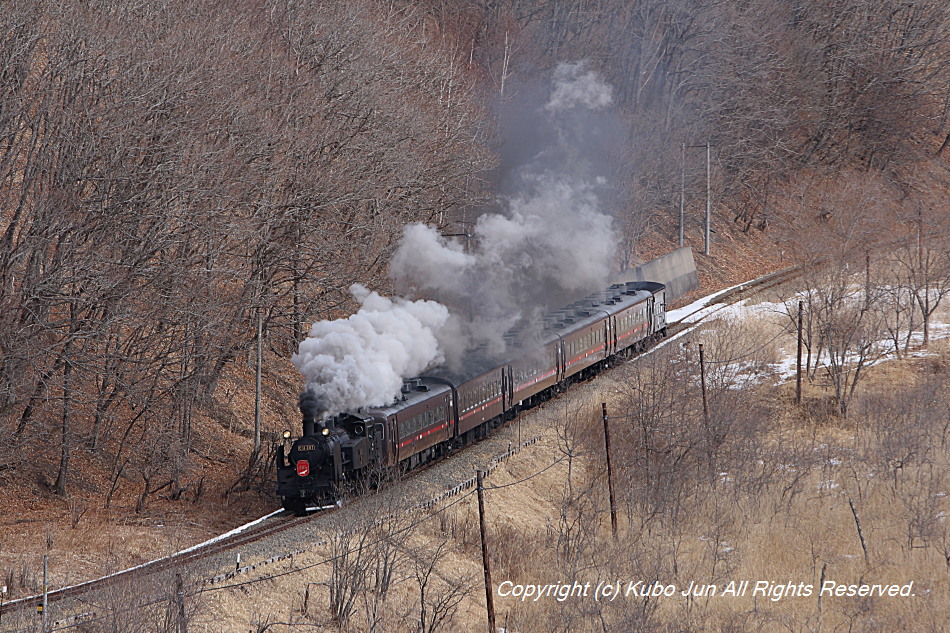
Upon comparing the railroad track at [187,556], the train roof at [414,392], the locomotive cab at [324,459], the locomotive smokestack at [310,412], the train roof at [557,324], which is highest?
the train roof at [557,324]

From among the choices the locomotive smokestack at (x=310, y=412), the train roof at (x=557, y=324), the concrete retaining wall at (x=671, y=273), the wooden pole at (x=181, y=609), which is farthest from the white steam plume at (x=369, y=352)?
the concrete retaining wall at (x=671, y=273)

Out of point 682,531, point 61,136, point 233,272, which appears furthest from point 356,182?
point 682,531

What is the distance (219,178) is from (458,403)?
9.69 meters

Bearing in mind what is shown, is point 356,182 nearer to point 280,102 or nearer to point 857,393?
point 280,102

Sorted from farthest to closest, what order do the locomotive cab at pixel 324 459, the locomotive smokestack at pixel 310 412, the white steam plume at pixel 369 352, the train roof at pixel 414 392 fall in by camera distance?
the train roof at pixel 414 392
the white steam plume at pixel 369 352
the locomotive smokestack at pixel 310 412
the locomotive cab at pixel 324 459

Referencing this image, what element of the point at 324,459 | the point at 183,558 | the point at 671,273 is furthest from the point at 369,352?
the point at 671,273

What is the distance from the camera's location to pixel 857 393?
129 feet

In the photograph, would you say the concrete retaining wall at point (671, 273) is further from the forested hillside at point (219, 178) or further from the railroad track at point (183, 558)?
the railroad track at point (183, 558)

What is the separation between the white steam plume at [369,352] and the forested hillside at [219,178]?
5.38 metres

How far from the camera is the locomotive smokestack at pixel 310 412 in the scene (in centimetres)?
2317

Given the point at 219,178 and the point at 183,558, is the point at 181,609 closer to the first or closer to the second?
the point at 183,558

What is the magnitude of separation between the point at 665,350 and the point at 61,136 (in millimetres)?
22672

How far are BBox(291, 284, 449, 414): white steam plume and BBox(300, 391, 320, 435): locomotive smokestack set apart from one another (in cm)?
14

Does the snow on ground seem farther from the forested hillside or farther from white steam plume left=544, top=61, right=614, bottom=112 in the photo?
white steam plume left=544, top=61, right=614, bottom=112
